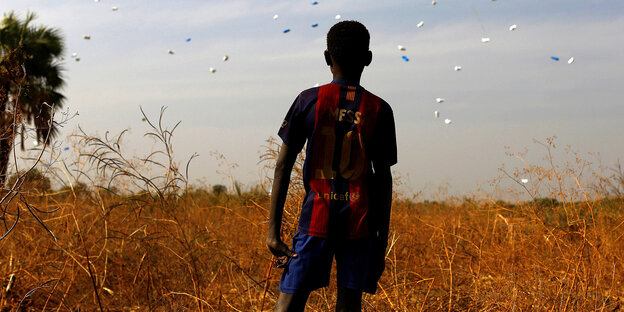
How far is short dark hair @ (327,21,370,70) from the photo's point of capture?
→ 275 cm

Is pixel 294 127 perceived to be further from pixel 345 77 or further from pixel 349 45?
pixel 349 45

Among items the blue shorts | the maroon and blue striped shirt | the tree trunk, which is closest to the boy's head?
the maroon and blue striped shirt

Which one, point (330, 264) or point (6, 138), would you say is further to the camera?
point (6, 138)

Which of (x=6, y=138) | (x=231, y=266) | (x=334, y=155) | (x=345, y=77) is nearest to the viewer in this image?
(x=334, y=155)

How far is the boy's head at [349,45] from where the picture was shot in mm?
2750

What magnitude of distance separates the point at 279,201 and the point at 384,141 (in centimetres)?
59

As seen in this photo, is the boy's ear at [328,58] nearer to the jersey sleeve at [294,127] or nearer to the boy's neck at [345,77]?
the boy's neck at [345,77]

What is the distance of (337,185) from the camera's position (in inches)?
106

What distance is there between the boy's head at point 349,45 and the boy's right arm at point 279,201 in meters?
0.49

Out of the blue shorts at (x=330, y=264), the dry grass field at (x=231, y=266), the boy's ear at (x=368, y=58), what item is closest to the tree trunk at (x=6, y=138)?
the dry grass field at (x=231, y=266)

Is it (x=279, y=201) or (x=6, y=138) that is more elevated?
(x=6, y=138)

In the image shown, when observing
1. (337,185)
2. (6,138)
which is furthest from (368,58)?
(6,138)

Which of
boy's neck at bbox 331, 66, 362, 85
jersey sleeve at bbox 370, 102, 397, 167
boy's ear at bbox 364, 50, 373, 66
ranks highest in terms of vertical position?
boy's ear at bbox 364, 50, 373, 66

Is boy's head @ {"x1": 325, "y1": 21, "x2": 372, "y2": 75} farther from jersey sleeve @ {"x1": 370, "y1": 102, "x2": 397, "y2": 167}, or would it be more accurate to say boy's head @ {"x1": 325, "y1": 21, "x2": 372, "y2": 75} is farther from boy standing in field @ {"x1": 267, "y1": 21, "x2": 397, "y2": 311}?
jersey sleeve @ {"x1": 370, "y1": 102, "x2": 397, "y2": 167}
